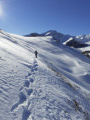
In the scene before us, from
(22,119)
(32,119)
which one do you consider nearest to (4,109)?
(22,119)

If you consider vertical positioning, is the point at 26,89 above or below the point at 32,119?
above

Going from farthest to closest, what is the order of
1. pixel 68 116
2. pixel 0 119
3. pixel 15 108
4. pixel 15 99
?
pixel 68 116 < pixel 15 99 < pixel 15 108 < pixel 0 119

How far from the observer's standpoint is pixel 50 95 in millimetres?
9797

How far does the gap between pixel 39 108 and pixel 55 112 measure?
1.17 meters

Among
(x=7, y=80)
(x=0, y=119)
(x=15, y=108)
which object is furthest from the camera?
(x=7, y=80)

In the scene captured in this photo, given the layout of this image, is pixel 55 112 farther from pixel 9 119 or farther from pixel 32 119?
pixel 9 119

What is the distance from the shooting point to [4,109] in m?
6.50

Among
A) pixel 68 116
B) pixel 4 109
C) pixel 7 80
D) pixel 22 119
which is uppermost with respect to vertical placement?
pixel 7 80

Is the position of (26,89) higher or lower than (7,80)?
lower

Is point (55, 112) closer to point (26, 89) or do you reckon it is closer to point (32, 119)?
→ point (32, 119)

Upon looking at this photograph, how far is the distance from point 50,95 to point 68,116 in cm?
212

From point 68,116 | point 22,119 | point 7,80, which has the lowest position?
point 68,116

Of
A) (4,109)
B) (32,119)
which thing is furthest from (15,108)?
(32,119)

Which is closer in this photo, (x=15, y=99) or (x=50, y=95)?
(x=15, y=99)
